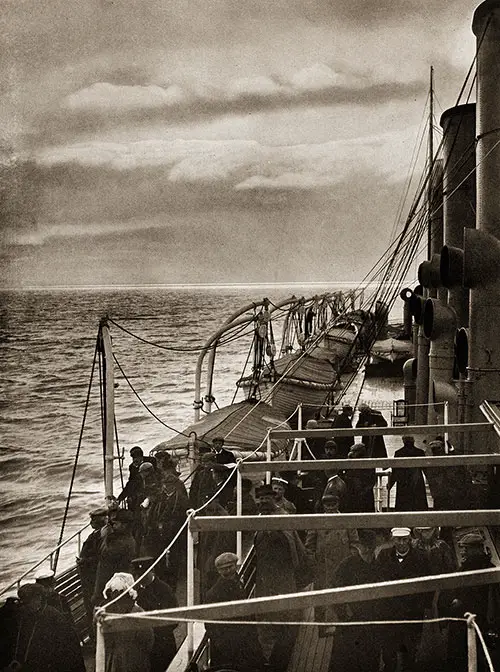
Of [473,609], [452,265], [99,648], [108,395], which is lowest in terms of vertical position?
[473,609]

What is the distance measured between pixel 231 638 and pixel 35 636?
4.57ft

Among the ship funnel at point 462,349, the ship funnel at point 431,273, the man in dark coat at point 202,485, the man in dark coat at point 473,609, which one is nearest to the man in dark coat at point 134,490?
the man in dark coat at point 202,485

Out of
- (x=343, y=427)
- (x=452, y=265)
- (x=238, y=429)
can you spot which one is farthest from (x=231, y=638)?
(x=238, y=429)

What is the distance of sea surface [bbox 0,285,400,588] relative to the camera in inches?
734

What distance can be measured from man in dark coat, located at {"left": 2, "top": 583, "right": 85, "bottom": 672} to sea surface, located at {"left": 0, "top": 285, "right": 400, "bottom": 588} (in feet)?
8.16

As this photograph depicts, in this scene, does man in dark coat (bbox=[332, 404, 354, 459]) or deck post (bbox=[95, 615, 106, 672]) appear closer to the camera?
deck post (bbox=[95, 615, 106, 672])

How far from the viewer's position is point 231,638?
4555mm

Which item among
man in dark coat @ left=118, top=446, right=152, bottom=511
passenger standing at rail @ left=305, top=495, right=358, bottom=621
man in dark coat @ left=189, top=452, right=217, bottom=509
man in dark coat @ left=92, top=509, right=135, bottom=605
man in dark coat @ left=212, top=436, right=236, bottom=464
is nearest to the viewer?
man in dark coat @ left=92, top=509, right=135, bottom=605

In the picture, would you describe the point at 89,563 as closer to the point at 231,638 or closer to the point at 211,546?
the point at 211,546

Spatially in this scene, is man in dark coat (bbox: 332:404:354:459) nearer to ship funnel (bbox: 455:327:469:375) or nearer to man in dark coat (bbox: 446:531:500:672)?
ship funnel (bbox: 455:327:469:375)

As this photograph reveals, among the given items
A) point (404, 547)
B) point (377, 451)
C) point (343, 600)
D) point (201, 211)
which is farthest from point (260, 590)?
point (201, 211)

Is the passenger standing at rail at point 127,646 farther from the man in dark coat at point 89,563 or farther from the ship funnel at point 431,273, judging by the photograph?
the ship funnel at point 431,273

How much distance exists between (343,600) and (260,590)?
217 centimetres

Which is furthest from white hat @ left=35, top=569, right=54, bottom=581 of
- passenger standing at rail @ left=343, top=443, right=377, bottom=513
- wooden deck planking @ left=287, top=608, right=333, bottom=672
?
passenger standing at rail @ left=343, top=443, right=377, bottom=513
